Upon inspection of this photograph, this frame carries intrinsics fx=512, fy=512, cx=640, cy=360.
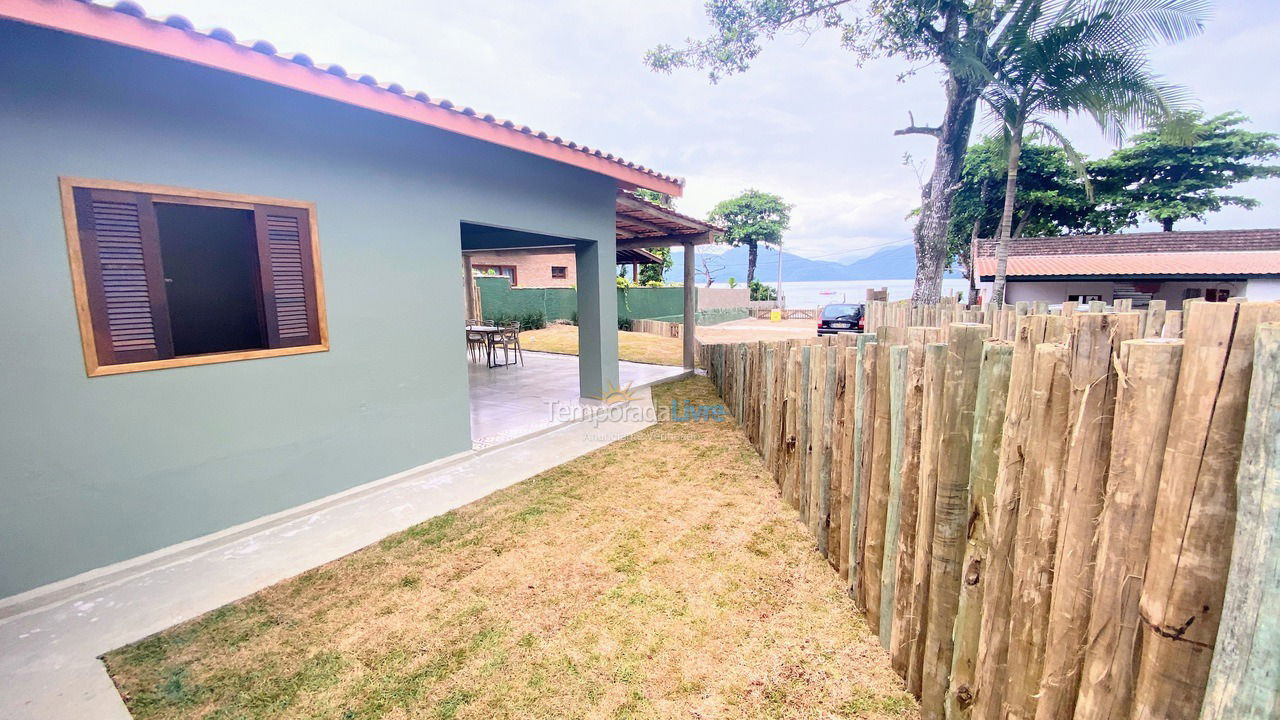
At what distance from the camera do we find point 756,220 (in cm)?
4400

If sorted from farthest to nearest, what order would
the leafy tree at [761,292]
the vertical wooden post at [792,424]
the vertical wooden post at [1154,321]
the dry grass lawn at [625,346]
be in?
the leafy tree at [761,292] < the dry grass lawn at [625,346] < the vertical wooden post at [792,424] < the vertical wooden post at [1154,321]

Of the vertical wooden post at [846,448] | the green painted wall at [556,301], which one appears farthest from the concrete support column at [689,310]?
the vertical wooden post at [846,448]

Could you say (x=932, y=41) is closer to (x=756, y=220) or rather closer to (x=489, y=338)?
(x=489, y=338)

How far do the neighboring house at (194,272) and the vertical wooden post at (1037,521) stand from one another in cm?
422

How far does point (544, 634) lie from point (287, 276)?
10.8ft

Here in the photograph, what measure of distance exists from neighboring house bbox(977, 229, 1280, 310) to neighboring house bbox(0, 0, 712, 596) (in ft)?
56.6

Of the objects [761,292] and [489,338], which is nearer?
[489,338]

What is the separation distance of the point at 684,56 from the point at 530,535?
39.7 ft

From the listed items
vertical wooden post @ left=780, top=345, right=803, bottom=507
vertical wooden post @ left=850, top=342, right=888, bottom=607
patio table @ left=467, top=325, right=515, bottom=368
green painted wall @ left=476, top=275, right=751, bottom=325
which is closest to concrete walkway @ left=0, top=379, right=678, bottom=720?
vertical wooden post @ left=780, top=345, right=803, bottom=507

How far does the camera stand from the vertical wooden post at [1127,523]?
3.96 ft

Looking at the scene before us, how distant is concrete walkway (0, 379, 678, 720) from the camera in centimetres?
231

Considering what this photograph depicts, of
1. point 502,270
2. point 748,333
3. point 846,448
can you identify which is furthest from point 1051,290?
point 502,270

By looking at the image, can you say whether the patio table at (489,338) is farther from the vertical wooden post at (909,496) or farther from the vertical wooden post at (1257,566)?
the vertical wooden post at (1257,566)

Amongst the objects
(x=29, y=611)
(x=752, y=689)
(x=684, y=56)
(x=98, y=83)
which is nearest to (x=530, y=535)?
(x=752, y=689)
